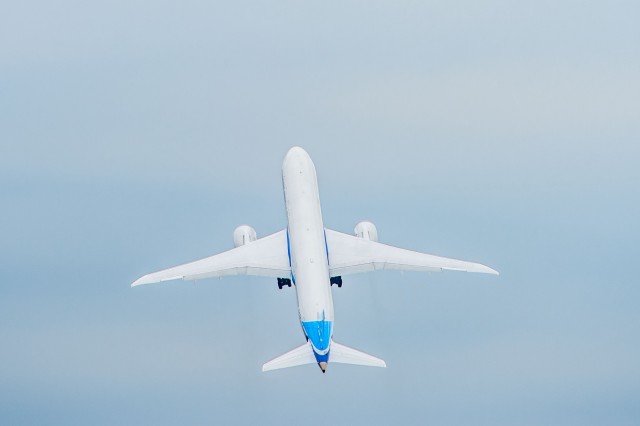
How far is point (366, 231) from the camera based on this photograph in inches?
7244

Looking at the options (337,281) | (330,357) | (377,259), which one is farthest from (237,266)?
(330,357)

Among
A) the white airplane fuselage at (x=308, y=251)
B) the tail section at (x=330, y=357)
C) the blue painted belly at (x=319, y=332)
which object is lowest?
the tail section at (x=330, y=357)

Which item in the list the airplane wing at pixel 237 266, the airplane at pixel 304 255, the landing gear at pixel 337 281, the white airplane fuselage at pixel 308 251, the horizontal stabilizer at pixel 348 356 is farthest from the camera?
the landing gear at pixel 337 281

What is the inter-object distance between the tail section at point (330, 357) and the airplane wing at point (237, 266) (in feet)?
47.3

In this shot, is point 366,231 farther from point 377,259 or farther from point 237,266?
point 237,266

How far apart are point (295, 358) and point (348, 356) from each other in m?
4.21

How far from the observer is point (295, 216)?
6964 inches

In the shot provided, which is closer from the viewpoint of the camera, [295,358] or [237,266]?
[295,358]

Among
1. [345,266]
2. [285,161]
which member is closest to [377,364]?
[345,266]

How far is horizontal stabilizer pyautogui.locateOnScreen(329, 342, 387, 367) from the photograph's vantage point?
534 feet

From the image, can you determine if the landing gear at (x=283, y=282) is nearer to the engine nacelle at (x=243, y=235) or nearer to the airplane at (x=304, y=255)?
the airplane at (x=304, y=255)

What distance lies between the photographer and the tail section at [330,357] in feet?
532

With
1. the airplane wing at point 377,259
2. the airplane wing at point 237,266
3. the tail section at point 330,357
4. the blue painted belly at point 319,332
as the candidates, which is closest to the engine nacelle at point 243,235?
the airplane wing at point 237,266

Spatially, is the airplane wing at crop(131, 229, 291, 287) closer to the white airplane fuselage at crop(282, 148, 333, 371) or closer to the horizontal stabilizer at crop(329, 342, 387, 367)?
the white airplane fuselage at crop(282, 148, 333, 371)
